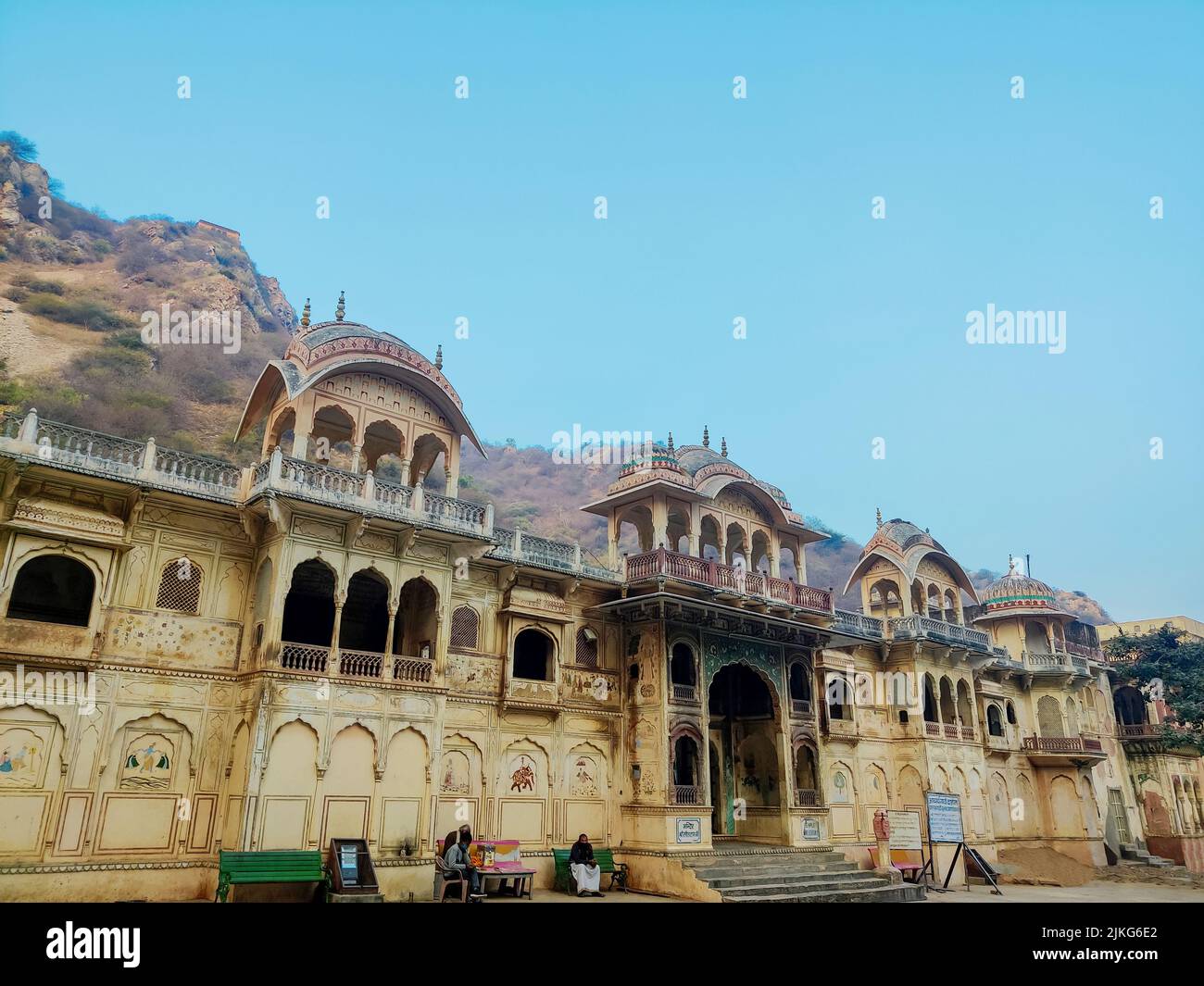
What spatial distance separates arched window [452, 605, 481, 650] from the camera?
688 inches

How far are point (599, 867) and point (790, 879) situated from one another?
13.7 ft

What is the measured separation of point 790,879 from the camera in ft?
58.4

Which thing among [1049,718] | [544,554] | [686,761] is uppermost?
[544,554]

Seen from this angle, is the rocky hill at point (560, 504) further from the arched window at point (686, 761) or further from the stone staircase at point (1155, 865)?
the arched window at point (686, 761)

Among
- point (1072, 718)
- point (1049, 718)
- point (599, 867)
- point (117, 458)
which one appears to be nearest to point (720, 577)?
point (599, 867)

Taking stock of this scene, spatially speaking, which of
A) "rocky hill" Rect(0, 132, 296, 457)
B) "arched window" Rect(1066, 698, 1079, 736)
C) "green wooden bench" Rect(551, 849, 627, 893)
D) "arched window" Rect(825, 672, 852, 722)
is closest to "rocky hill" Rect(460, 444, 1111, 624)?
"rocky hill" Rect(0, 132, 296, 457)

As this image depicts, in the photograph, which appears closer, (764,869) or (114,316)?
(764,869)

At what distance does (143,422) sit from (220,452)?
14.1 feet

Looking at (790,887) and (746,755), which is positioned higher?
(746,755)

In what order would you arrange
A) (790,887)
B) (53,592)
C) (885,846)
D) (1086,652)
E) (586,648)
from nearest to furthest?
(53,592), (790,887), (885,846), (586,648), (1086,652)

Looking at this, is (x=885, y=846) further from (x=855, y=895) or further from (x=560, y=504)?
(x=560, y=504)

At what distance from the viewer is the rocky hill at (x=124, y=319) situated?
145ft

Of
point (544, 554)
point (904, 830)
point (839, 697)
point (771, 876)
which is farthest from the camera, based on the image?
point (839, 697)

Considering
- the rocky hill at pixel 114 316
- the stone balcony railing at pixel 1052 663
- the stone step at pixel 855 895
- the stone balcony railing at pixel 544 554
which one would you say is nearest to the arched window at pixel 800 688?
the stone step at pixel 855 895
